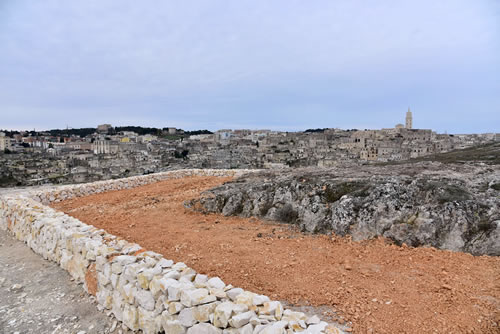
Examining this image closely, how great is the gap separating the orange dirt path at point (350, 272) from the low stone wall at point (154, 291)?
77 cm

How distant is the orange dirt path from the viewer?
386 cm

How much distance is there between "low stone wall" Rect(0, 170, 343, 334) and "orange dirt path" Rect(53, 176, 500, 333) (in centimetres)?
77

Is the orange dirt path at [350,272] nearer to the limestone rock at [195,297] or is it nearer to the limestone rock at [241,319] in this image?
the limestone rock at [195,297]

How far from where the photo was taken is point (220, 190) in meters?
11.6

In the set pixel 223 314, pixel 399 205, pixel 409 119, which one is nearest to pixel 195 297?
pixel 223 314

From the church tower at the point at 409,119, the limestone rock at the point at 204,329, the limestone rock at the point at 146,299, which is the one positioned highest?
the church tower at the point at 409,119

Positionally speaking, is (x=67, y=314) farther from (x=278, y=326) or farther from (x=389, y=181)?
(x=389, y=181)

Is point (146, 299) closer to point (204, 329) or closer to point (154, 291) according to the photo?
point (154, 291)

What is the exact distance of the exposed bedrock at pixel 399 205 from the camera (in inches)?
233

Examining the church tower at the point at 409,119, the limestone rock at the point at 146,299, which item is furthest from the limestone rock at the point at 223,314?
the church tower at the point at 409,119

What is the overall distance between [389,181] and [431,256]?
2634mm

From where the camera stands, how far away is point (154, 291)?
15.4 ft

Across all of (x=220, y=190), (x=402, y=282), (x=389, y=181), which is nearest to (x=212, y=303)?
(x=402, y=282)

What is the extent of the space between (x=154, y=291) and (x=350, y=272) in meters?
3.43
